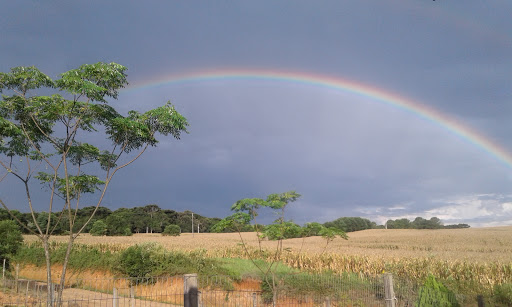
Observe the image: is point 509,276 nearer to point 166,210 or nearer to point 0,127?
point 0,127

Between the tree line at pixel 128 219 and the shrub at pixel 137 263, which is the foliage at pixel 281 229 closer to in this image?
the shrub at pixel 137 263

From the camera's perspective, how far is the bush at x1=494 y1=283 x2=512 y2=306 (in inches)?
467

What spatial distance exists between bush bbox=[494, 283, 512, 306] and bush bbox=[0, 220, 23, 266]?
94.8ft

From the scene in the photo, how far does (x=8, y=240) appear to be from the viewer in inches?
1080

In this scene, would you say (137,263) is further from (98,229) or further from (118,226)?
(118,226)

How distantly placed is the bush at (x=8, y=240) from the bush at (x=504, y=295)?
94.8 feet

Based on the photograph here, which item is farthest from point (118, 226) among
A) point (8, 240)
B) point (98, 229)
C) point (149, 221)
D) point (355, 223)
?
point (355, 223)

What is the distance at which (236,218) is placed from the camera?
11.7m

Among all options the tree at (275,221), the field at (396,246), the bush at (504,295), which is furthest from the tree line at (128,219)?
the bush at (504,295)

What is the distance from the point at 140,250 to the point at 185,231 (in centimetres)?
8425

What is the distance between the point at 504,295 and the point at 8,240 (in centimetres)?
2953

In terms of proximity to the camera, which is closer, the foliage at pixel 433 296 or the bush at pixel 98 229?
the foliage at pixel 433 296

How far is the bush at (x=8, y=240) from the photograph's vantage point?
1064 inches

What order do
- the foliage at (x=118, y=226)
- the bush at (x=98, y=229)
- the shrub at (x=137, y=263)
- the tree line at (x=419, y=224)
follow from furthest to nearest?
the tree line at (x=419, y=224)
the foliage at (x=118, y=226)
the bush at (x=98, y=229)
the shrub at (x=137, y=263)
